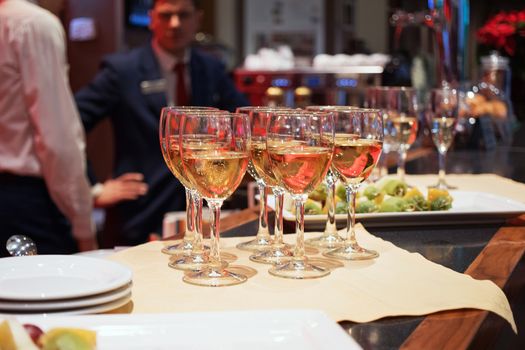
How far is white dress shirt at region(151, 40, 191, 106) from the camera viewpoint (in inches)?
152

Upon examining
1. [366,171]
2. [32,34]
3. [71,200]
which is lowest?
[71,200]

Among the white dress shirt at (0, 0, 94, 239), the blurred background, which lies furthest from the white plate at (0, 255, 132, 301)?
the blurred background

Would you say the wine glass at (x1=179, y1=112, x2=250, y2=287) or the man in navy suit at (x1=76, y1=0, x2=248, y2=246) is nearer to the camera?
the wine glass at (x1=179, y1=112, x2=250, y2=287)

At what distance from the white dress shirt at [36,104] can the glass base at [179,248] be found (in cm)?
137

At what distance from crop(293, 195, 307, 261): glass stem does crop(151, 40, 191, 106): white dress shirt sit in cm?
264

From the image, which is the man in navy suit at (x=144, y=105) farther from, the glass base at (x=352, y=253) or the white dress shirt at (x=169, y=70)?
the glass base at (x=352, y=253)

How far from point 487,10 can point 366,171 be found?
5773 millimetres

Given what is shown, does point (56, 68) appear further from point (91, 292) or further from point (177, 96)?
point (91, 292)

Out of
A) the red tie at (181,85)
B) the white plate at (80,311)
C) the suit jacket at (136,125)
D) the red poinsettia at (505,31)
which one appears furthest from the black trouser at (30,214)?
the red poinsettia at (505,31)

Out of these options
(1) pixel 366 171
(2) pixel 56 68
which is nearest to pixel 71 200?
(2) pixel 56 68

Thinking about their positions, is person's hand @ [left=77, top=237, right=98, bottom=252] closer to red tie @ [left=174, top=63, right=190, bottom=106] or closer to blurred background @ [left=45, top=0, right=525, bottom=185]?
blurred background @ [left=45, top=0, right=525, bottom=185]

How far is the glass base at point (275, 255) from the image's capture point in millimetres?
1321

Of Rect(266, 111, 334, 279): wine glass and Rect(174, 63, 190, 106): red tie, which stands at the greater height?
Rect(266, 111, 334, 279): wine glass

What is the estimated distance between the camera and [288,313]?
91 centimetres
